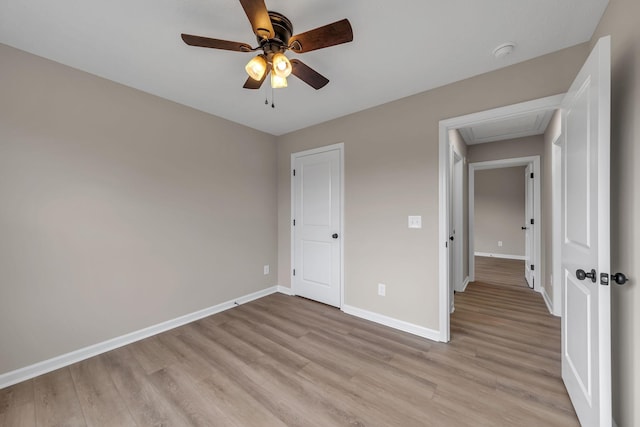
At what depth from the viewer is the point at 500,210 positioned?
21.1ft

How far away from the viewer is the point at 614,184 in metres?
1.37

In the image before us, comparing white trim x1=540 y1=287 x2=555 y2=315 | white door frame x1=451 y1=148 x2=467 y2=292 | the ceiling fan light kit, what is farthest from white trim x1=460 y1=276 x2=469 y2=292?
the ceiling fan light kit

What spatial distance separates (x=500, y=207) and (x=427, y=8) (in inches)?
254

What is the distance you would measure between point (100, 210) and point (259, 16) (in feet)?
7.00

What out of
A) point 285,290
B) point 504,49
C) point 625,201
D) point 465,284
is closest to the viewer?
point 625,201

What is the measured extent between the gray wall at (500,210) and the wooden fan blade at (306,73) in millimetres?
5961

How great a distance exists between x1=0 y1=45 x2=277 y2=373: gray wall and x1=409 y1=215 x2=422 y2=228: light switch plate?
2.19m

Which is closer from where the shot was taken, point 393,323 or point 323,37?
point 323,37

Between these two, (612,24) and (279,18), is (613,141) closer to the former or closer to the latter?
(612,24)

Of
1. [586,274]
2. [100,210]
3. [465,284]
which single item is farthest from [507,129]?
[100,210]

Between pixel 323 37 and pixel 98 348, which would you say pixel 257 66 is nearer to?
pixel 323 37

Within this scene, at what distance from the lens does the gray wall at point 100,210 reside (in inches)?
73.0

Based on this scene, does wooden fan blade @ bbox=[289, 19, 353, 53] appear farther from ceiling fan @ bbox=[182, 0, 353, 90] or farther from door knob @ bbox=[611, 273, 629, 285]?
door knob @ bbox=[611, 273, 629, 285]

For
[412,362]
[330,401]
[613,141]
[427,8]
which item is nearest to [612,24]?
[613,141]
